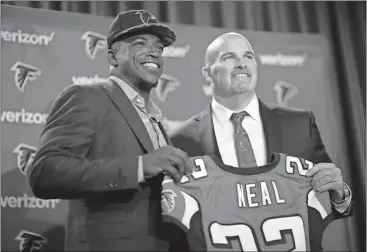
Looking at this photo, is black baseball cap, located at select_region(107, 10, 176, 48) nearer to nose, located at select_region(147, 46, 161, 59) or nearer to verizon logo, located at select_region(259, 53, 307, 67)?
nose, located at select_region(147, 46, 161, 59)

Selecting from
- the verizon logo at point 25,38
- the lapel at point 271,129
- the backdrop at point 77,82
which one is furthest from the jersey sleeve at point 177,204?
the verizon logo at point 25,38

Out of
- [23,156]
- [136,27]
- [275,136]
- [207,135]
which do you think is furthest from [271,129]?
[23,156]

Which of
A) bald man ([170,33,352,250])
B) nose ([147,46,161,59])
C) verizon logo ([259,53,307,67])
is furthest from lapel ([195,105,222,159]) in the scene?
verizon logo ([259,53,307,67])

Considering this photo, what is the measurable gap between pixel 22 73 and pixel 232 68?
0.57 metres

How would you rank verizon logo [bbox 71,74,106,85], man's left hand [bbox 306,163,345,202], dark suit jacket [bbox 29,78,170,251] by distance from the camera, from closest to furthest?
dark suit jacket [bbox 29,78,170,251] → man's left hand [bbox 306,163,345,202] → verizon logo [bbox 71,74,106,85]

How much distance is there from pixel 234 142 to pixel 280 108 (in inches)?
7.2

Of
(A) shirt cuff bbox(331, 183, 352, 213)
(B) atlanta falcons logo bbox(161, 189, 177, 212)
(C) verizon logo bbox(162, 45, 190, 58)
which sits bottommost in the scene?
(A) shirt cuff bbox(331, 183, 352, 213)

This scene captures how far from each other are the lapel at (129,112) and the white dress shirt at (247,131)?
0.65 feet

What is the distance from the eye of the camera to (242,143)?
130cm

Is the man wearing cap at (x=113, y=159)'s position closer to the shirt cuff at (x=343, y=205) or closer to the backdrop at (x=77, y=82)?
the backdrop at (x=77, y=82)

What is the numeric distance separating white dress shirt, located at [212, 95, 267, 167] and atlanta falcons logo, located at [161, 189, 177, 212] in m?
0.18

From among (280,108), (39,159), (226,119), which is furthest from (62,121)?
(280,108)

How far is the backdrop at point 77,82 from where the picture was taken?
143cm

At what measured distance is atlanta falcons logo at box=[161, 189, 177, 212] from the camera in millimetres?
1149
